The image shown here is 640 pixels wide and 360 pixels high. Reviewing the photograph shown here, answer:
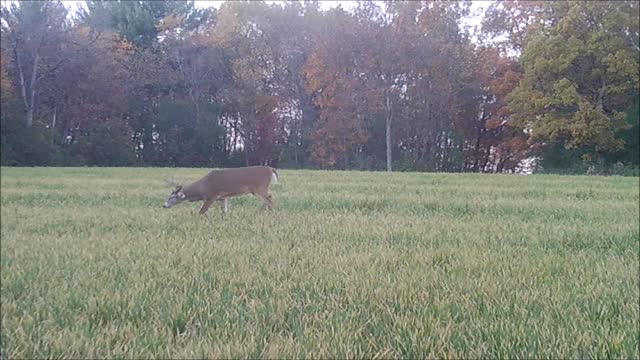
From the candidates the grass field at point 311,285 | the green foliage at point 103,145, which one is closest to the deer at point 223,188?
the grass field at point 311,285

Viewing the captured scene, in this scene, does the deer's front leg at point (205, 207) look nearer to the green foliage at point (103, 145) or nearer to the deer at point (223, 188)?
the deer at point (223, 188)

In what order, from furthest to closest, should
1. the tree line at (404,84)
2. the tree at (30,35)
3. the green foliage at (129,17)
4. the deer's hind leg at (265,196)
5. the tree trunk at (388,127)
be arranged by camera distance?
the tree trunk at (388,127) → the tree line at (404,84) → the deer's hind leg at (265,196) → the green foliage at (129,17) → the tree at (30,35)

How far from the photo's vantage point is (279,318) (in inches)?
97.7

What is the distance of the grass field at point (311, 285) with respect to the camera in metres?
2.18

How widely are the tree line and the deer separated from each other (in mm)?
3746

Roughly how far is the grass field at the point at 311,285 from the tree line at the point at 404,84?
595 centimetres

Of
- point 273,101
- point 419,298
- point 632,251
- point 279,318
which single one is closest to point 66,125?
point 279,318

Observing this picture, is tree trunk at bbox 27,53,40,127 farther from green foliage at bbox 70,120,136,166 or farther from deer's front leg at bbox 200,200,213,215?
deer's front leg at bbox 200,200,213,215

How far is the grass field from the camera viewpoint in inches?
85.7

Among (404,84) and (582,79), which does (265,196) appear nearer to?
(404,84)

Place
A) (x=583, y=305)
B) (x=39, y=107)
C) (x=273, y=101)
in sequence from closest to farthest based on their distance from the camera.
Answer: (x=583, y=305)
(x=39, y=107)
(x=273, y=101)

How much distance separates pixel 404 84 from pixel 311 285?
75.8 ft

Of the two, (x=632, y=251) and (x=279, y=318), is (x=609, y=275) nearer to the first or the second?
(x=632, y=251)

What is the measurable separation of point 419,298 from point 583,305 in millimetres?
700
